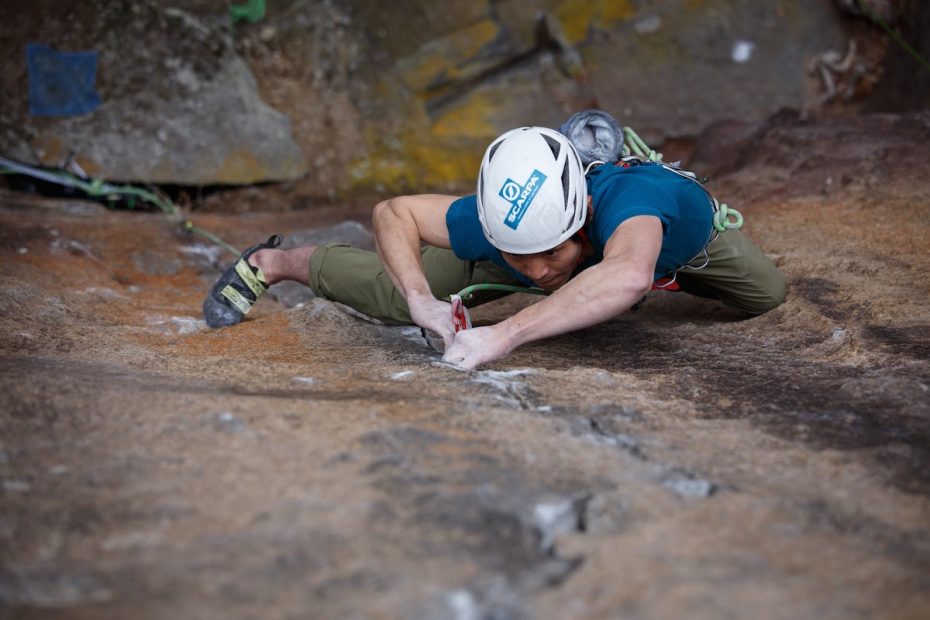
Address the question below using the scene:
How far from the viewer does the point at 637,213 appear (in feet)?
9.00

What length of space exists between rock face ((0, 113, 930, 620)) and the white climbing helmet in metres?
0.40

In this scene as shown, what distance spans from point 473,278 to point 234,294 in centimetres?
93

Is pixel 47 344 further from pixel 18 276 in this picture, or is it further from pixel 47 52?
pixel 47 52

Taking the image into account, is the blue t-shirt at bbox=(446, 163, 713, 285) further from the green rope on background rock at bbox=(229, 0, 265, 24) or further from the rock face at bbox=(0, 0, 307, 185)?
the green rope on background rock at bbox=(229, 0, 265, 24)

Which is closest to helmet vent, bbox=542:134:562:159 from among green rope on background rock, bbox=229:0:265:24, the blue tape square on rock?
the blue tape square on rock

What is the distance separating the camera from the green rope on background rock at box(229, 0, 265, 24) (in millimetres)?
6297

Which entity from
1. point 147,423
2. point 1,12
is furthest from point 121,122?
point 147,423

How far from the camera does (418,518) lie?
1.82m

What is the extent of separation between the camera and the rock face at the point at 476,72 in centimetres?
645

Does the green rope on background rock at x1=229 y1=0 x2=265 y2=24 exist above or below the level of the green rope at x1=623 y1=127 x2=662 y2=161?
above

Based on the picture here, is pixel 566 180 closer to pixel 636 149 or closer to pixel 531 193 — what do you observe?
pixel 531 193

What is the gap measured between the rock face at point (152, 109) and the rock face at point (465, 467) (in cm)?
236

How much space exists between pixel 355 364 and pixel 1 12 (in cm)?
419

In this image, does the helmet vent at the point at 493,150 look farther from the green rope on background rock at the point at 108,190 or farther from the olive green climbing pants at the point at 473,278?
the green rope on background rock at the point at 108,190
